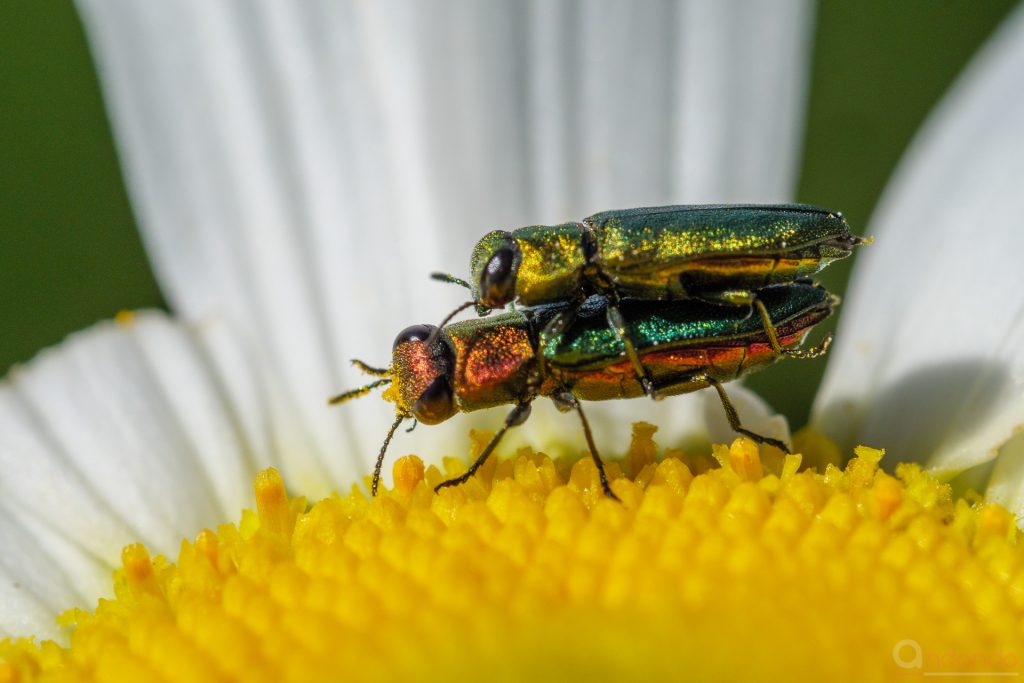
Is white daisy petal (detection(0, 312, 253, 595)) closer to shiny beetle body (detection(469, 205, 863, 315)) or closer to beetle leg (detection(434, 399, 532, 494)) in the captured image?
beetle leg (detection(434, 399, 532, 494))

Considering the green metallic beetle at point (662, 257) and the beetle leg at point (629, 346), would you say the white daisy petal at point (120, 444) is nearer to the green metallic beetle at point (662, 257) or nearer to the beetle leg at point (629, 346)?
the green metallic beetle at point (662, 257)

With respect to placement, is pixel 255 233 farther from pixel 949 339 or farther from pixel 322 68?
pixel 949 339

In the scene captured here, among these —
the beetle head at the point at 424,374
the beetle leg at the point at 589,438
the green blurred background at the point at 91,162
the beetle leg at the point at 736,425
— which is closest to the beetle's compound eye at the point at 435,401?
the beetle head at the point at 424,374

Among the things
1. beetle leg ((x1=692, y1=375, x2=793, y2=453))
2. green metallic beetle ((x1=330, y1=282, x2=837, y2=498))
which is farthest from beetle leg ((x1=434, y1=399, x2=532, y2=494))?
beetle leg ((x1=692, y1=375, x2=793, y2=453))

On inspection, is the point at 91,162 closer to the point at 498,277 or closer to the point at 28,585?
the point at 28,585

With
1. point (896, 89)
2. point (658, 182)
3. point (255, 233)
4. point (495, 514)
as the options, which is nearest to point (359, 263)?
point (255, 233)

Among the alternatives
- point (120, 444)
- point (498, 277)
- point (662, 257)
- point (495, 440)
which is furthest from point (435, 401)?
point (120, 444)
